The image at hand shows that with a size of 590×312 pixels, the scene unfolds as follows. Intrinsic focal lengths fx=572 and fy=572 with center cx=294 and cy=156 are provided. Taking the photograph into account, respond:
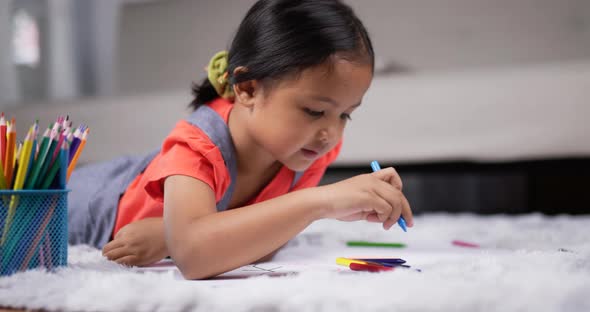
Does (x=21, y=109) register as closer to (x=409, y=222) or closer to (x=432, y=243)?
(x=432, y=243)

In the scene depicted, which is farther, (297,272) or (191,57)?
(191,57)

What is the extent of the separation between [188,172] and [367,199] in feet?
0.74

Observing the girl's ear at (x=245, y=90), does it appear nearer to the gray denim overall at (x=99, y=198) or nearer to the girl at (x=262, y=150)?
the girl at (x=262, y=150)

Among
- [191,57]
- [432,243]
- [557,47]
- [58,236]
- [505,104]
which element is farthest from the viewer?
[191,57]

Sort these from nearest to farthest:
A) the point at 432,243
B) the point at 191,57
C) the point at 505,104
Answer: the point at 432,243, the point at 505,104, the point at 191,57

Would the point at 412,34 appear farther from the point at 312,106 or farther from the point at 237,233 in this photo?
the point at 237,233

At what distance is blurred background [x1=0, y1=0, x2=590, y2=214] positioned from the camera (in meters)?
1.41

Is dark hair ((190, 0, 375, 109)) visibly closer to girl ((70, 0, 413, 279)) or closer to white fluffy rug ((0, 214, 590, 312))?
girl ((70, 0, 413, 279))

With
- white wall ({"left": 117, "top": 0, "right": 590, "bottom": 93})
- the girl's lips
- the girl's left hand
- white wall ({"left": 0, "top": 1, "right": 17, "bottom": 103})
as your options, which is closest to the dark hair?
the girl's lips

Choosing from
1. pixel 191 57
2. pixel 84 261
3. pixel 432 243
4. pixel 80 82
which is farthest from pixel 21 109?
pixel 432 243

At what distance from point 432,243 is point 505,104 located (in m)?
0.59

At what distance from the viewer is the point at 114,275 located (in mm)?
565

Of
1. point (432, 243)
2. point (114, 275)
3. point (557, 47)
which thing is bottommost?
point (432, 243)

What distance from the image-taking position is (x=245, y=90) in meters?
0.77
